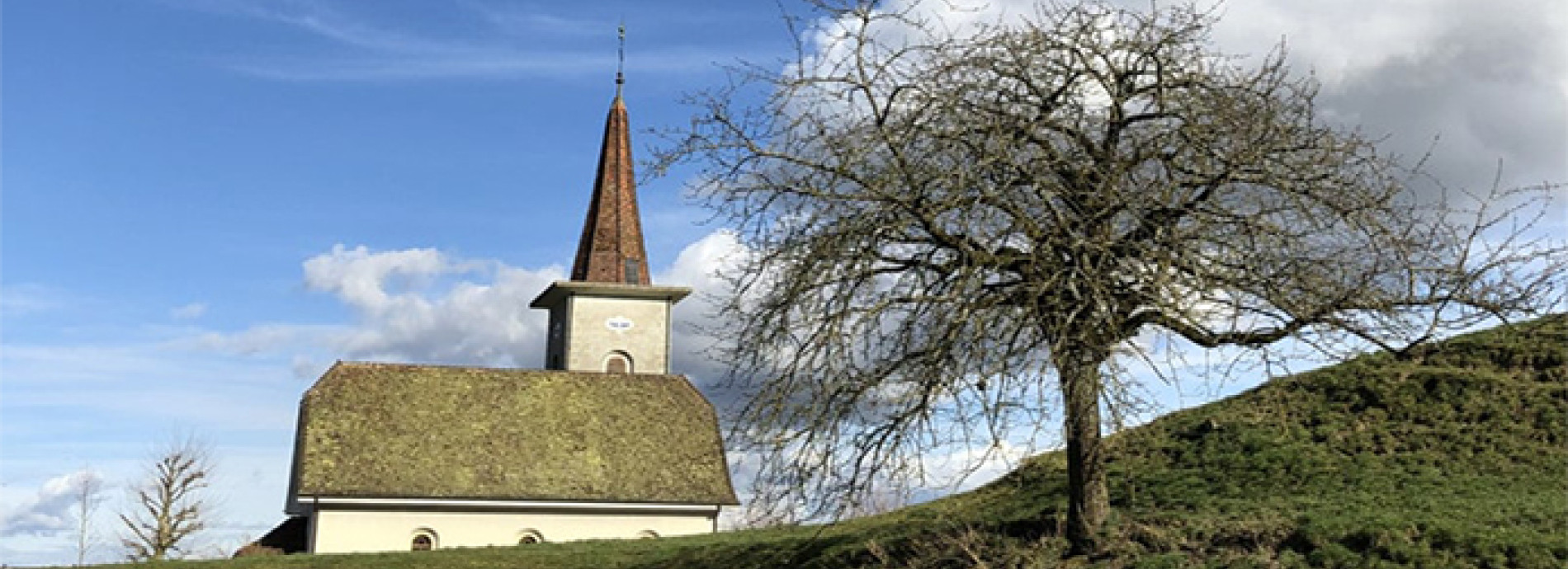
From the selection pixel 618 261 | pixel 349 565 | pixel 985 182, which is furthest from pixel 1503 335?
pixel 618 261

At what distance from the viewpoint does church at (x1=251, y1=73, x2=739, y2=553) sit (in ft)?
135

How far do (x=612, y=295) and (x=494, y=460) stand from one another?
12389mm

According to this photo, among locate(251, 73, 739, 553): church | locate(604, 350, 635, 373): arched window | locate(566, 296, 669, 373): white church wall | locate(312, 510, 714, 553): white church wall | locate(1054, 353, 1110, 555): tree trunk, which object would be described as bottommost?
locate(1054, 353, 1110, 555): tree trunk

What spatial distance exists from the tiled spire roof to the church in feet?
20.2

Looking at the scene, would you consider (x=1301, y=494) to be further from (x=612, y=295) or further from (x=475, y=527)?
(x=612, y=295)

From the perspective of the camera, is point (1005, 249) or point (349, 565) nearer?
point (1005, 249)

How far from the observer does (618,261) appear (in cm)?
5588

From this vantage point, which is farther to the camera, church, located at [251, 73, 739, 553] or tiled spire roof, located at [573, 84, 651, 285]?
tiled spire roof, located at [573, 84, 651, 285]

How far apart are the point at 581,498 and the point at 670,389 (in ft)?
24.3

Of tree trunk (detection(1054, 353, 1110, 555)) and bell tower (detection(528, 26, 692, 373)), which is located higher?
bell tower (detection(528, 26, 692, 373))

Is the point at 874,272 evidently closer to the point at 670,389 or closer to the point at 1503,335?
the point at 1503,335

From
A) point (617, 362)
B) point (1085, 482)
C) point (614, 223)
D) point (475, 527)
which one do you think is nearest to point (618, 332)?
point (617, 362)

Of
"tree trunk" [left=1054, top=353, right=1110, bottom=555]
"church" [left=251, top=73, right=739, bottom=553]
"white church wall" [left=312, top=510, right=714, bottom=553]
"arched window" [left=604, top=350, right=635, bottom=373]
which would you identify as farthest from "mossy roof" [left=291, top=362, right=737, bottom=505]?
"tree trunk" [left=1054, top=353, right=1110, bottom=555]

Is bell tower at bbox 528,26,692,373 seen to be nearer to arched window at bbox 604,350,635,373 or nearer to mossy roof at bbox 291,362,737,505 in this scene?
arched window at bbox 604,350,635,373
